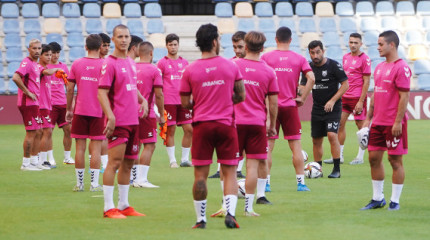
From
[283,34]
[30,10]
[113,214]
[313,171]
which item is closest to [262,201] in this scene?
[113,214]

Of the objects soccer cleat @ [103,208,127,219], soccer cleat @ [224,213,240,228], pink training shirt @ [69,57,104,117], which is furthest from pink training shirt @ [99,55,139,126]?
pink training shirt @ [69,57,104,117]

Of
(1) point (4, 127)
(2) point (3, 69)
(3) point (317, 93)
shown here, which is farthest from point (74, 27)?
(3) point (317, 93)

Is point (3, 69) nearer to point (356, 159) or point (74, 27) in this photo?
point (74, 27)

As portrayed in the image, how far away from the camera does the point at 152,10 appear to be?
1153 inches

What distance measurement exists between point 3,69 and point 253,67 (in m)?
18.7

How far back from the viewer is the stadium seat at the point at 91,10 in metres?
28.8

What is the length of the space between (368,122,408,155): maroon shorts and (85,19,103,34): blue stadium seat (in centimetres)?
1911

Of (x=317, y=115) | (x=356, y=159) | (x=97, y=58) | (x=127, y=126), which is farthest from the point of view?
(x=356, y=159)

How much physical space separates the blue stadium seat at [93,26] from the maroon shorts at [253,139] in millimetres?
18988

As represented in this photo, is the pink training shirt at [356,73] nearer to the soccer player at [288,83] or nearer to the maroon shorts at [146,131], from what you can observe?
the soccer player at [288,83]

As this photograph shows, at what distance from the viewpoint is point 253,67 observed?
9812mm

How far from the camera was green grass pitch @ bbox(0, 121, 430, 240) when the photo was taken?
28.1 ft

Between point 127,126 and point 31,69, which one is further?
point 31,69

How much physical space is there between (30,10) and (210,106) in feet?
70.4
